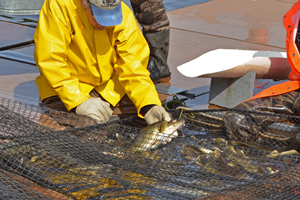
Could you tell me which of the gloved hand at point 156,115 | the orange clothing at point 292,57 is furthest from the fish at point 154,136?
the orange clothing at point 292,57

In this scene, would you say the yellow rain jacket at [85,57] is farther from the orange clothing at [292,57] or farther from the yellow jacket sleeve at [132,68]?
the orange clothing at [292,57]

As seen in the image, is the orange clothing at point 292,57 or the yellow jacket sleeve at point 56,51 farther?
the orange clothing at point 292,57

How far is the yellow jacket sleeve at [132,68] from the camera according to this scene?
123 inches

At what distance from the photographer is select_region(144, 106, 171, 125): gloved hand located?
294 centimetres

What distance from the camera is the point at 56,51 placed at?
295 centimetres

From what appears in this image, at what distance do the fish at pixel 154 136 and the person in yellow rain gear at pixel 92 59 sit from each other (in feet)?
0.78

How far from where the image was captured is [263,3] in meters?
7.84

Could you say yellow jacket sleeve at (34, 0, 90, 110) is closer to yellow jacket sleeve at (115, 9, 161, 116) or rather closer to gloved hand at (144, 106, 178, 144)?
yellow jacket sleeve at (115, 9, 161, 116)

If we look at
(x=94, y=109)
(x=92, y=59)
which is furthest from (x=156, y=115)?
(x=92, y=59)

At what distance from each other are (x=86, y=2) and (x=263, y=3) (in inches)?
225

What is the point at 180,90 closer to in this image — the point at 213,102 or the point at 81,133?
the point at 213,102

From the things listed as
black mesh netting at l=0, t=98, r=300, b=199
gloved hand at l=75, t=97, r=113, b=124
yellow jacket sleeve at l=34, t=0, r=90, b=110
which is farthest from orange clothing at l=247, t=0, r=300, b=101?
A: yellow jacket sleeve at l=34, t=0, r=90, b=110

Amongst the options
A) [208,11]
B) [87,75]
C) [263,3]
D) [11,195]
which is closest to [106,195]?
[11,195]

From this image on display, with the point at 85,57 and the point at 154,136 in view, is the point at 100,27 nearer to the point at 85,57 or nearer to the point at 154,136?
the point at 85,57
